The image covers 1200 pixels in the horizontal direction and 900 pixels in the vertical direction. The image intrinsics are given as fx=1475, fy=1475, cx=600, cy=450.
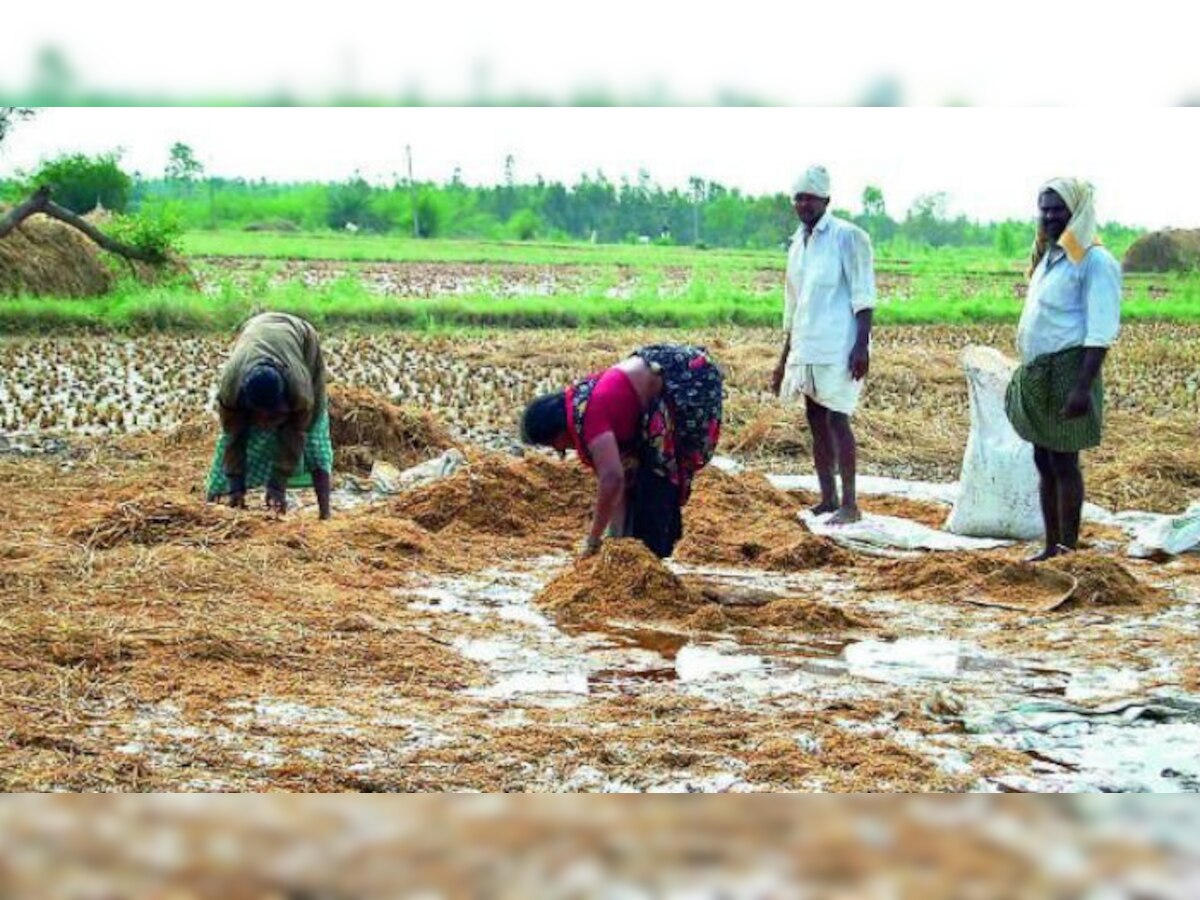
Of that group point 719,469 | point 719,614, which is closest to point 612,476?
point 719,614

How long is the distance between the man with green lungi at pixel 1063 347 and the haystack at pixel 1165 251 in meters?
27.6

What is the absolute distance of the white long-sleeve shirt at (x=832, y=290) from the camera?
685 cm

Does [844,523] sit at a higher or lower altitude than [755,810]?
lower

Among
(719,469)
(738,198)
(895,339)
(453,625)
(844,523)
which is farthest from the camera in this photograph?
(738,198)

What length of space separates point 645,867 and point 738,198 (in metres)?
54.6

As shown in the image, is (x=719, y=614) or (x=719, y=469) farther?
(x=719, y=469)

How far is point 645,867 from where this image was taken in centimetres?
80

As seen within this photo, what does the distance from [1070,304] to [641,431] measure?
5.71 feet

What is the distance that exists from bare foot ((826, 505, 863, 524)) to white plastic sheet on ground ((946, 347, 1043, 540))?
502 mm

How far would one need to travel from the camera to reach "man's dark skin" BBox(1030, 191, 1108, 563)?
5.59 meters

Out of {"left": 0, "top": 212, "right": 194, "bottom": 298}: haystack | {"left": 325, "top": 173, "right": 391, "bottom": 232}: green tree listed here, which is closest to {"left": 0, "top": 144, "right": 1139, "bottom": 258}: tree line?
{"left": 325, "top": 173, "right": 391, "bottom": 232}: green tree

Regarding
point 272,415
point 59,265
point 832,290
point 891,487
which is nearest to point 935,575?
point 832,290

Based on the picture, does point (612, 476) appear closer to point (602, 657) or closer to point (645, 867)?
point (602, 657)

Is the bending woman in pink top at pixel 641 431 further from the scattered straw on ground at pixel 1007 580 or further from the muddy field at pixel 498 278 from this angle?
the muddy field at pixel 498 278
